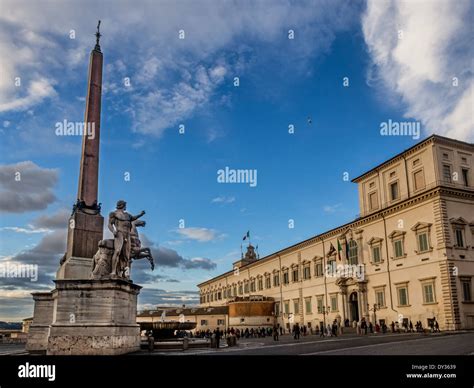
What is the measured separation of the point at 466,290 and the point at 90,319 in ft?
82.7

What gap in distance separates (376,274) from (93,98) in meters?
27.5

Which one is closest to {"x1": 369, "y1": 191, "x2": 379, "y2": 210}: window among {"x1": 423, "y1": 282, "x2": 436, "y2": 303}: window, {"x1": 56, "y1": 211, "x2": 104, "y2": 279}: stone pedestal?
{"x1": 423, "y1": 282, "x2": 436, "y2": 303}: window

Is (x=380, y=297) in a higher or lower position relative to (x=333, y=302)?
higher

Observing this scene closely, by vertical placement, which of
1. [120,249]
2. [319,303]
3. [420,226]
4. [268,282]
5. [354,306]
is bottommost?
[354,306]

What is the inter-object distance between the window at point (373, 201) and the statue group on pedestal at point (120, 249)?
28656mm

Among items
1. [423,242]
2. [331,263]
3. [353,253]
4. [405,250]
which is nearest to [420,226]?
[423,242]

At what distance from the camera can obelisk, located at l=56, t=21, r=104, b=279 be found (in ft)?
47.6

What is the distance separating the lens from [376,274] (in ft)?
120

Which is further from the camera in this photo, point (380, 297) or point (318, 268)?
point (318, 268)

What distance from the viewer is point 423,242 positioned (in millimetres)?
31625

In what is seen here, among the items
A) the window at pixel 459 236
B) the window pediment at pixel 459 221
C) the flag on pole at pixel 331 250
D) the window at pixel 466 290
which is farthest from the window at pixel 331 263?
the window at pixel 466 290

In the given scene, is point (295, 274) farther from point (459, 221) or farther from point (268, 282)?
point (459, 221)

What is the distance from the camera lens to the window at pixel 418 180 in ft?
113
